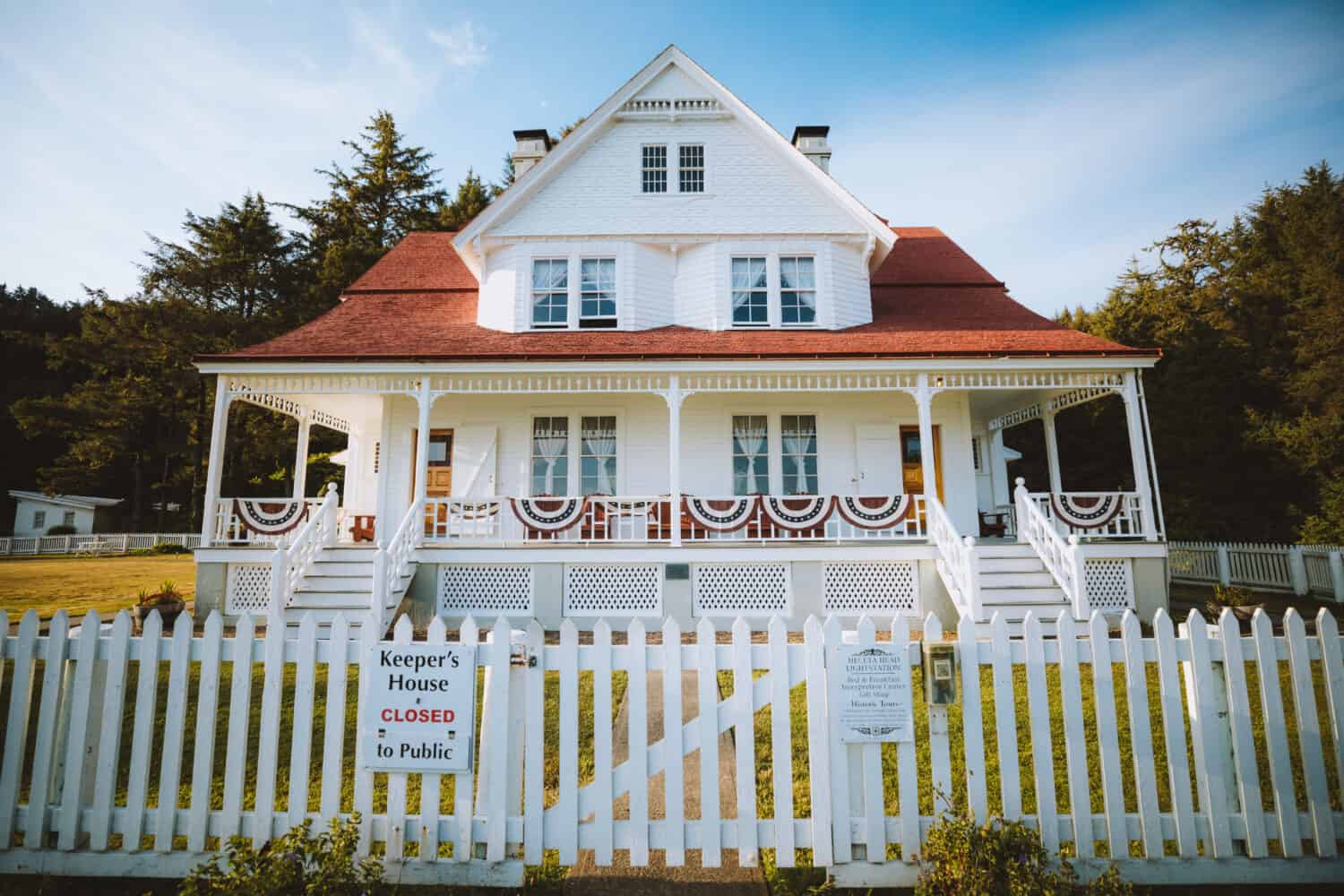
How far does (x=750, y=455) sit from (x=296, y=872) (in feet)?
40.5

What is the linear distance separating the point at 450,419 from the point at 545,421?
2.17 metres

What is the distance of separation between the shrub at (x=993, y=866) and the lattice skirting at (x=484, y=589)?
9722 millimetres

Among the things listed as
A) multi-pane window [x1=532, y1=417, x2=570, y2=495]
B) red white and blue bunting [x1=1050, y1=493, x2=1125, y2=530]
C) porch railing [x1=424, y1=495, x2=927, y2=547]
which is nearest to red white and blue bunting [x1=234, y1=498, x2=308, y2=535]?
porch railing [x1=424, y1=495, x2=927, y2=547]

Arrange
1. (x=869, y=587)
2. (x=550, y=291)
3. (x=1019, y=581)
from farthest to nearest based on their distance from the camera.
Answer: (x=550, y=291) < (x=869, y=587) < (x=1019, y=581)

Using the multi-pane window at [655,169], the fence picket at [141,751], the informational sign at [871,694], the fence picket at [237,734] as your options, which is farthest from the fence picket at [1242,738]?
the multi-pane window at [655,169]

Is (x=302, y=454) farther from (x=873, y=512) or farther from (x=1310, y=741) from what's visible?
(x=1310, y=741)

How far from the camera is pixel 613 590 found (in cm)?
1238

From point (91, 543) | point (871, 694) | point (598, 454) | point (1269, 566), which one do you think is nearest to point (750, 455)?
point (598, 454)

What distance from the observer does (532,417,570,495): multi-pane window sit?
14906 millimetres

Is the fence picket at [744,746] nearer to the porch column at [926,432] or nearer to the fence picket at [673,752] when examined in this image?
the fence picket at [673,752]

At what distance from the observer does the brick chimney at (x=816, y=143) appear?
17.7m

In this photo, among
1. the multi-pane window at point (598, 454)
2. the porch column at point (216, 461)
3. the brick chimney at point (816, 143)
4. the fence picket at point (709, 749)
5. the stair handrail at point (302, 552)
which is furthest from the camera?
the brick chimney at point (816, 143)

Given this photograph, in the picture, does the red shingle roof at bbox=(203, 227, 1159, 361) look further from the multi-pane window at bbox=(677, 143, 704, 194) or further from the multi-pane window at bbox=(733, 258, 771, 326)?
the multi-pane window at bbox=(677, 143, 704, 194)

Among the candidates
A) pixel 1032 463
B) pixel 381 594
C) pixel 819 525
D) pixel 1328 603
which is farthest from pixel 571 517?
pixel 1032 463
